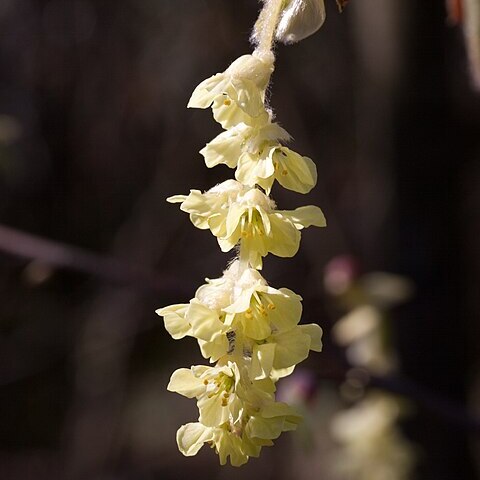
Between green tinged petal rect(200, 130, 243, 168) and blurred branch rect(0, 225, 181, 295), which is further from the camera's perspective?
blurred branch rect(0, 225, 181, 295)

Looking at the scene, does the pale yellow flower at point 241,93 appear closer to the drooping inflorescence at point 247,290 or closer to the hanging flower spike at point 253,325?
the drooping inflorescence at point 247,290

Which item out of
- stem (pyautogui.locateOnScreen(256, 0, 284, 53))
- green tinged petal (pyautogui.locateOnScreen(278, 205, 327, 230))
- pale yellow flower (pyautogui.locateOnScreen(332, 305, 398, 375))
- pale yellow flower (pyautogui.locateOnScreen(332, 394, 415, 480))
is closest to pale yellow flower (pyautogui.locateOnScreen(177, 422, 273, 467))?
green tinged petal (pyautogui.locateOnScreen(278, 205, 327, 230))

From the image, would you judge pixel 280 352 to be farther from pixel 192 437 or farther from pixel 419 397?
pixel 419 397

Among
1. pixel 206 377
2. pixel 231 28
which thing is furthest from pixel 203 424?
pixel 231 28

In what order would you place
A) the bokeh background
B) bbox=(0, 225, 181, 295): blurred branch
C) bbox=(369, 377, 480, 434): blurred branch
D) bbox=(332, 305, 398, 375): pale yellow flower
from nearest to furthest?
bbox=(369, 377, 480, 434): blurred branch, bbox=(0, 225, 181, 295): blurred branch, bbox=(332, 305, 398, 375): pale yellow flower, the bokeh background

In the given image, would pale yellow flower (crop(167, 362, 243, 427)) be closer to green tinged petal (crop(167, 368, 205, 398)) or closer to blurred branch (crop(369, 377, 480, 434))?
green tinged petal (crop(167, 368, 205, 398))

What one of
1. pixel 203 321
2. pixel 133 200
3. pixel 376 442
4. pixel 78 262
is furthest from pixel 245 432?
pixel 133 200

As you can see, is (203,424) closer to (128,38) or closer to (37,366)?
(128,38)
